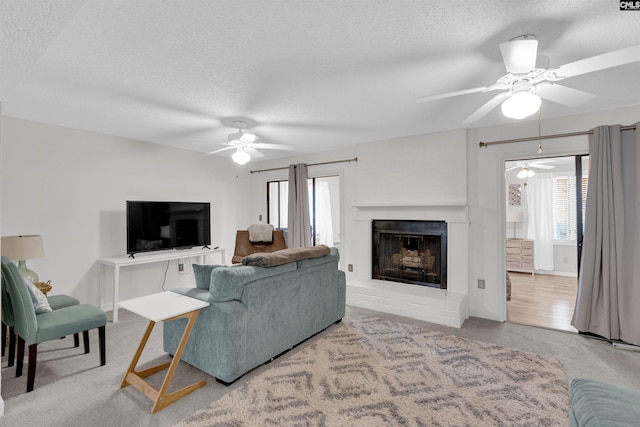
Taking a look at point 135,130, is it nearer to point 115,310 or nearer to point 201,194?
point 201,194

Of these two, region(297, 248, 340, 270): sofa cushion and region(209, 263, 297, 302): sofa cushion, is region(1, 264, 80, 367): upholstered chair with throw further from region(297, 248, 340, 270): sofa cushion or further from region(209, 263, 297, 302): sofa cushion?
region(297, 248, 340, 270): sofa cushion

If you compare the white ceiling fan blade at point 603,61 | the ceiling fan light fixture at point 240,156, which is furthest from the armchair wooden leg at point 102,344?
the white ceiling fan blade at point 603,61

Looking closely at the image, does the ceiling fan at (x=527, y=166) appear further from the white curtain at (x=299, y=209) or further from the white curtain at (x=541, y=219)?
the white curtain at (x=299, y=209)

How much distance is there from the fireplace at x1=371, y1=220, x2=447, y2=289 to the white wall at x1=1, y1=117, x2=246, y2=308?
3162 mm

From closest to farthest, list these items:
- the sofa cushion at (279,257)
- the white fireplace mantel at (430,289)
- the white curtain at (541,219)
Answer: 1. the sofa cushion at (279,257)
2. the white fireplace mantel at (430,289)
3. the white curtain at (541,219)

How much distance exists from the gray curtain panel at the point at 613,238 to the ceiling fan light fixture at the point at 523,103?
186 centimetres

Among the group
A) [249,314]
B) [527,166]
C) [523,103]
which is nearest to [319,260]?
[249,314]

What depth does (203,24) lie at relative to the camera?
1.75 metres

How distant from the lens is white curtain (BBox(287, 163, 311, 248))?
5375 millimetres

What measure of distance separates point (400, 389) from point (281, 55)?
250 centimetres

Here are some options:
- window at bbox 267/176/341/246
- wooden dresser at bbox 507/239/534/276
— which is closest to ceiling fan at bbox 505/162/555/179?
wooden dresser at bbox 507/239/534/276

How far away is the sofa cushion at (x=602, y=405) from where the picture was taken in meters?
1.17

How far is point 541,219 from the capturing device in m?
6.19

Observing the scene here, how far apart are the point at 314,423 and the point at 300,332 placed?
108cm
